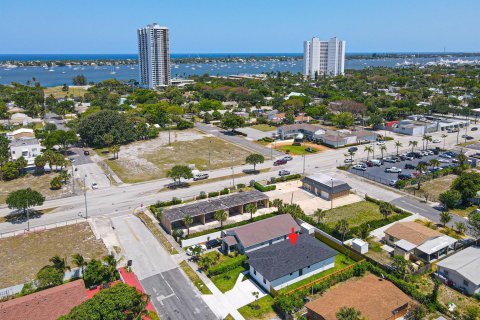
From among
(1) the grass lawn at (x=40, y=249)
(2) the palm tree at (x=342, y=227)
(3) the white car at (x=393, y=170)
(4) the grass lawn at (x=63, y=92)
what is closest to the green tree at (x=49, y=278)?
(1) the grass lawn at (x=40, y=249)

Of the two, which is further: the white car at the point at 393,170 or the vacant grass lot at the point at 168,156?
the vacant grass lot at the point at 168,156

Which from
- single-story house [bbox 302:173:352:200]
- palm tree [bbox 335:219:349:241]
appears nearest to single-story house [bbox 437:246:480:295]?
palm tree [bbox 335:219:349:241]

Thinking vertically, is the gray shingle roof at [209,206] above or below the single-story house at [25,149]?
below

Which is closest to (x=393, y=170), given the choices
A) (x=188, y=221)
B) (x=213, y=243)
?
(x=213, y=243)

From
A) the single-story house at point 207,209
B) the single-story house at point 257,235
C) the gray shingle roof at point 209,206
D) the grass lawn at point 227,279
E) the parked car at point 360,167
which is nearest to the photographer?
the grass lawn at point 227,279

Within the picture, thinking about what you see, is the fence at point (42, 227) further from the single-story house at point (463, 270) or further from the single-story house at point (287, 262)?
the single-story house at point (463, 270)

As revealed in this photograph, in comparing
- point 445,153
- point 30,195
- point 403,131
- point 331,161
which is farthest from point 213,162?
point 403,131

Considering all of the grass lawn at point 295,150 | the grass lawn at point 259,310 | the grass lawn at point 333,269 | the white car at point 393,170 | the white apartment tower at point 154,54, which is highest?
the white apartment tower at point 154,54

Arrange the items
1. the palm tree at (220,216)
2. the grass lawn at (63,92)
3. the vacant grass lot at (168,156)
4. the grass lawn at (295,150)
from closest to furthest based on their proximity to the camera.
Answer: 1. the palm tree at (220,216)
2. the vacant grass lot at (168,156)
3. the grass lawn at (295,150)
4. the grass lawn at (63,92)
